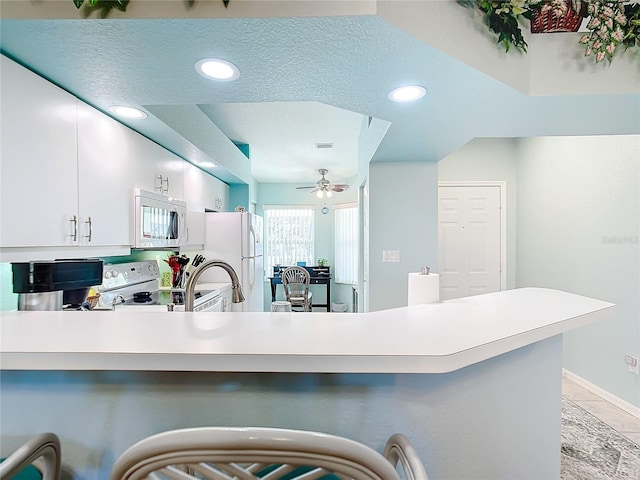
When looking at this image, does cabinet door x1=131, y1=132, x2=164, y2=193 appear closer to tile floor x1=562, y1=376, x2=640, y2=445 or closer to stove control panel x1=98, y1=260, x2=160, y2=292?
stove control panel x1=98, y1=260, x2=160, y2=292

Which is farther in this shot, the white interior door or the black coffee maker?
the white interior door

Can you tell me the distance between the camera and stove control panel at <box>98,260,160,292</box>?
2.20 m

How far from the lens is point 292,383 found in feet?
2.91

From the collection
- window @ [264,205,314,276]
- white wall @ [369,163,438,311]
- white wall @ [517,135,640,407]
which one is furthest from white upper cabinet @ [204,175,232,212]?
white wall @ [517,135,640,407]

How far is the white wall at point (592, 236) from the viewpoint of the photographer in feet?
7.88

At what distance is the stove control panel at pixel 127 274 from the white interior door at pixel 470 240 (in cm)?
318

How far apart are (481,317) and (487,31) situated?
1167mm

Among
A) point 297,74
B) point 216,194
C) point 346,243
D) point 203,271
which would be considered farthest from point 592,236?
point 216,194

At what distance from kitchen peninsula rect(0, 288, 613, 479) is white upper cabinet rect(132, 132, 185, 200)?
4.55 ft

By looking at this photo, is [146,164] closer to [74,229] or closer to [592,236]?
[74,229]

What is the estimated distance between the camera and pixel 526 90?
1.41 m

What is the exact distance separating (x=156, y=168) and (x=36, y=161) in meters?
1.10

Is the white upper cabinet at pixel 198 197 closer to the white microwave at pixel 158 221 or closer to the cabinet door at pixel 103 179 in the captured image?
the white microwave at pixel 158 221

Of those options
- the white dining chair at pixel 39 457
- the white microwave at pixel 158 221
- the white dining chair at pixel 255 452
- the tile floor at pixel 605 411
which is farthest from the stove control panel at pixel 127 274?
the tile floor at pixel 605 411
